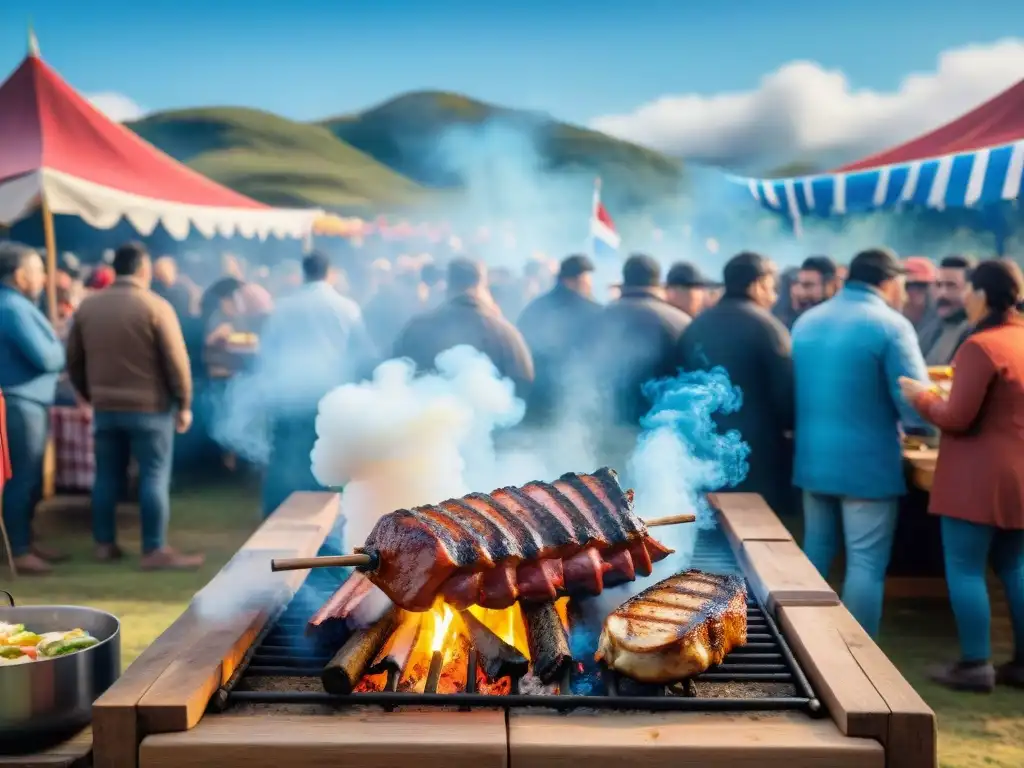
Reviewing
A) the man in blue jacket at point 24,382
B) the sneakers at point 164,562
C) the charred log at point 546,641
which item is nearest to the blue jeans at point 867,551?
the charred log at point 546,641

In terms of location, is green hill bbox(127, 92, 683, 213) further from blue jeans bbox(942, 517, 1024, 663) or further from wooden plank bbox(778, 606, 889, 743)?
wooden plank bbox(778, 606, 889, 743)

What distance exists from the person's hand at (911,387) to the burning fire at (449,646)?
2.46 meters

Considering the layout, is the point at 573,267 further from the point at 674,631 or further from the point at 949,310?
the point at 674,631

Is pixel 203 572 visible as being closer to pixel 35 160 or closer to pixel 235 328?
pixel 235 328

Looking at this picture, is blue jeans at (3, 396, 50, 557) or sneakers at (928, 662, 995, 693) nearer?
sneakers at (928, 662, 995, 693)

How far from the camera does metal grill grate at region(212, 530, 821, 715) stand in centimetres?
225

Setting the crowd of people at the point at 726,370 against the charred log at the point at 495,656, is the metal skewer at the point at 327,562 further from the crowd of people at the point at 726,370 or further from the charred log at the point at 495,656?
the crowd of people at the point at 726,370

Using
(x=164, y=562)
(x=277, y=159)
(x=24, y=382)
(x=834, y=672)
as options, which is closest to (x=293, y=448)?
(x=164, y=562)

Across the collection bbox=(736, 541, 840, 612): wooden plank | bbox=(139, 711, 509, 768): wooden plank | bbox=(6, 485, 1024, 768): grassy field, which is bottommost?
bbox=(6, 485, 1024, 768): grassy field

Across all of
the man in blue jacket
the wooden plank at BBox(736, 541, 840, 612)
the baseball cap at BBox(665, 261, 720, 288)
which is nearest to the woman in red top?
the wooden plank at BBox(736, 541, 840, 612)

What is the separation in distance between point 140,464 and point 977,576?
551 cm

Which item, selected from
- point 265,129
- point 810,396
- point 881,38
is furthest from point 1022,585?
point 265,129

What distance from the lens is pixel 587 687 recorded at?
2459 millimetres

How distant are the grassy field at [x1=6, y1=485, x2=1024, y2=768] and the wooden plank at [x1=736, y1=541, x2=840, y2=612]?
4.18 ft
